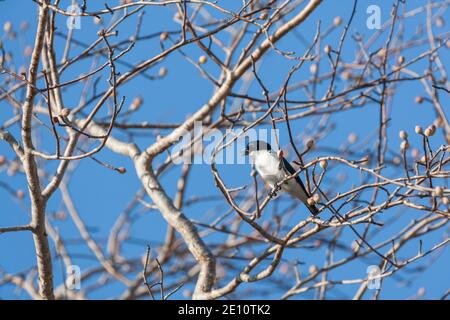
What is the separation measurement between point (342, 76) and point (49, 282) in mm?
3600

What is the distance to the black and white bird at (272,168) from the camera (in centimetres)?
545

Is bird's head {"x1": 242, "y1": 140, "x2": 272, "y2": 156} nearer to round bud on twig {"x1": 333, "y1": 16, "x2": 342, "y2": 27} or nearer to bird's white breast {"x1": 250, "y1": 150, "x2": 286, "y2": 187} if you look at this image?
bird's white breast {"x1": 250, "y1": 150, "x2": 286, "y2": 187}

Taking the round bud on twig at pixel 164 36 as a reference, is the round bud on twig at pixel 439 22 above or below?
above

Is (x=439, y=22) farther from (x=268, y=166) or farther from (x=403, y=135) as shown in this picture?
(x=403, y=135)

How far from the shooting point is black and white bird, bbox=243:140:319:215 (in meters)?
5.45

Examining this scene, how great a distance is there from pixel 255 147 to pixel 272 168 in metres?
0.36

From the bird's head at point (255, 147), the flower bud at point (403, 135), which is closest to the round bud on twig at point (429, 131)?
the flower bud at point (403, 135)

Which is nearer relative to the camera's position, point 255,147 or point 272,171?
point 272,171

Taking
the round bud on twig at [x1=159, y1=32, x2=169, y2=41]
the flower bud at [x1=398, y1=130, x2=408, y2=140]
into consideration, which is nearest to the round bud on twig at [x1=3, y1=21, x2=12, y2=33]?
the round bud on twig at [x1=159, y1=32, x2=169, y2=41]

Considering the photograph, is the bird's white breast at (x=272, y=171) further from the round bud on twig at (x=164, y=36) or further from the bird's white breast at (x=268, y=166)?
the round bud on twig at (x=164, y=36)

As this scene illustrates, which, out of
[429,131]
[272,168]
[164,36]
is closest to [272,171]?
[272,168]

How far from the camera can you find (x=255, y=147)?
5.77 metres

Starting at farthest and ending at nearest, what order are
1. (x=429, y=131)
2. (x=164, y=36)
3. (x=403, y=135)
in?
(x=164, y=36) → (x=403, y=135) → (x=429, y=131)
